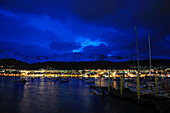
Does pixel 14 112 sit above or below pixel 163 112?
below

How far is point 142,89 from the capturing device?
38594mm

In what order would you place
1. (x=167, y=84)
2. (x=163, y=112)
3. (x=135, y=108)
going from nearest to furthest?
(x=163, y=112) → (x=135, y=108) → (x=167, y=84)

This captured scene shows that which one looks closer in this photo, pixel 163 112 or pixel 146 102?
pixel 163 112

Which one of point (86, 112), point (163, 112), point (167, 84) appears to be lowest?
point (86, 112)

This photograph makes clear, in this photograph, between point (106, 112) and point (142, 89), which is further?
point (142, 89)

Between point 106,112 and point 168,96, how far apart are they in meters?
13.7

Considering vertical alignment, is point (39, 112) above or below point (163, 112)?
below

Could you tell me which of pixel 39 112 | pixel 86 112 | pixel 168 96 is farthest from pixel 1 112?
pixel 168 96

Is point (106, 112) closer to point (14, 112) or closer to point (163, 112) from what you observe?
point (163, 112)

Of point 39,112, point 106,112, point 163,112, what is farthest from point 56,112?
point 163,112

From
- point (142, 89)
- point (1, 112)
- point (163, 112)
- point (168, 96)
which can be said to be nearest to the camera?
point (163, 112)

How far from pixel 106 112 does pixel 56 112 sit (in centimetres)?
899

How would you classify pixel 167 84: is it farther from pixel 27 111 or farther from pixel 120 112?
pixel 27 111

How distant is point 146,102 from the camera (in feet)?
92.0
